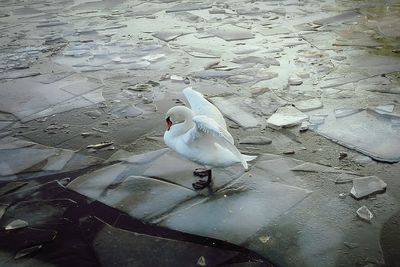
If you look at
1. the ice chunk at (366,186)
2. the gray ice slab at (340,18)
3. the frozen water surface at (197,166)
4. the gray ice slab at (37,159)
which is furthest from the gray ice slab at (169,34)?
the ice chunk at (366,186)

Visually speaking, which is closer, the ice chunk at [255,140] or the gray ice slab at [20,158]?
the gray ice slab at [20,158]

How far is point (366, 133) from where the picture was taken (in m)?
3.91

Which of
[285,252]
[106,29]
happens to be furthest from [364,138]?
[106,29]

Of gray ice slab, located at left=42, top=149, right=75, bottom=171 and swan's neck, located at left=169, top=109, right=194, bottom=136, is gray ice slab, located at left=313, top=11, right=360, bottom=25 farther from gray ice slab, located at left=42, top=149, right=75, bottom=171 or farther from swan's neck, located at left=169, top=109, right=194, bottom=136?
gray ice slab, located at left=42, top=149, right=75, bottom=171

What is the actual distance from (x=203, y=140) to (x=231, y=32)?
527 centimetres

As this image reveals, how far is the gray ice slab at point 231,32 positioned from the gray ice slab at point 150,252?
18.1 ft

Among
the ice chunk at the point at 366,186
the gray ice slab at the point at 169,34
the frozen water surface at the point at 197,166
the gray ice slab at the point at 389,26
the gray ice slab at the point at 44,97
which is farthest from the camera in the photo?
the gray ice slab at the point at 169,34

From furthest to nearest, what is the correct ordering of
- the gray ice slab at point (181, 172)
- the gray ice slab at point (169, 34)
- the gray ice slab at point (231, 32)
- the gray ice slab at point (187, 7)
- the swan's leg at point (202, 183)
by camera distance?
1. the gray ice slab at point (187, 7)
2. the gray ice slab at point (169, 34)
3. the gray ice slab at point (231, 32)
4. the gray ice slab at point (181, 172)
5. the swan's leg at point (202, 183)

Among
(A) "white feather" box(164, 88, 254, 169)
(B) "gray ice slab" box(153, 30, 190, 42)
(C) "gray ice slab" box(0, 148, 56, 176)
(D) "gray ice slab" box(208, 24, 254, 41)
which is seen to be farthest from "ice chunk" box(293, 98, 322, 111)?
(B) "gray ice slab" box(153, 30, 190, 42)

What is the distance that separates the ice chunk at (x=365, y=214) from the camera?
2.77 meters

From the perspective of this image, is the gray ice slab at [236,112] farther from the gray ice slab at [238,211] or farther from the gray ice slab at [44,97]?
the gray ice slab at [44,97]

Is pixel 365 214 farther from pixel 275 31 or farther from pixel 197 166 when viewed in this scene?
pixel 275 31

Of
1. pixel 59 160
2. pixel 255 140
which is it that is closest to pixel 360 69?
pixel 255 140

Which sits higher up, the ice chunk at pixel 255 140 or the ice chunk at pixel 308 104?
the ice chunk at pixel 255 140
